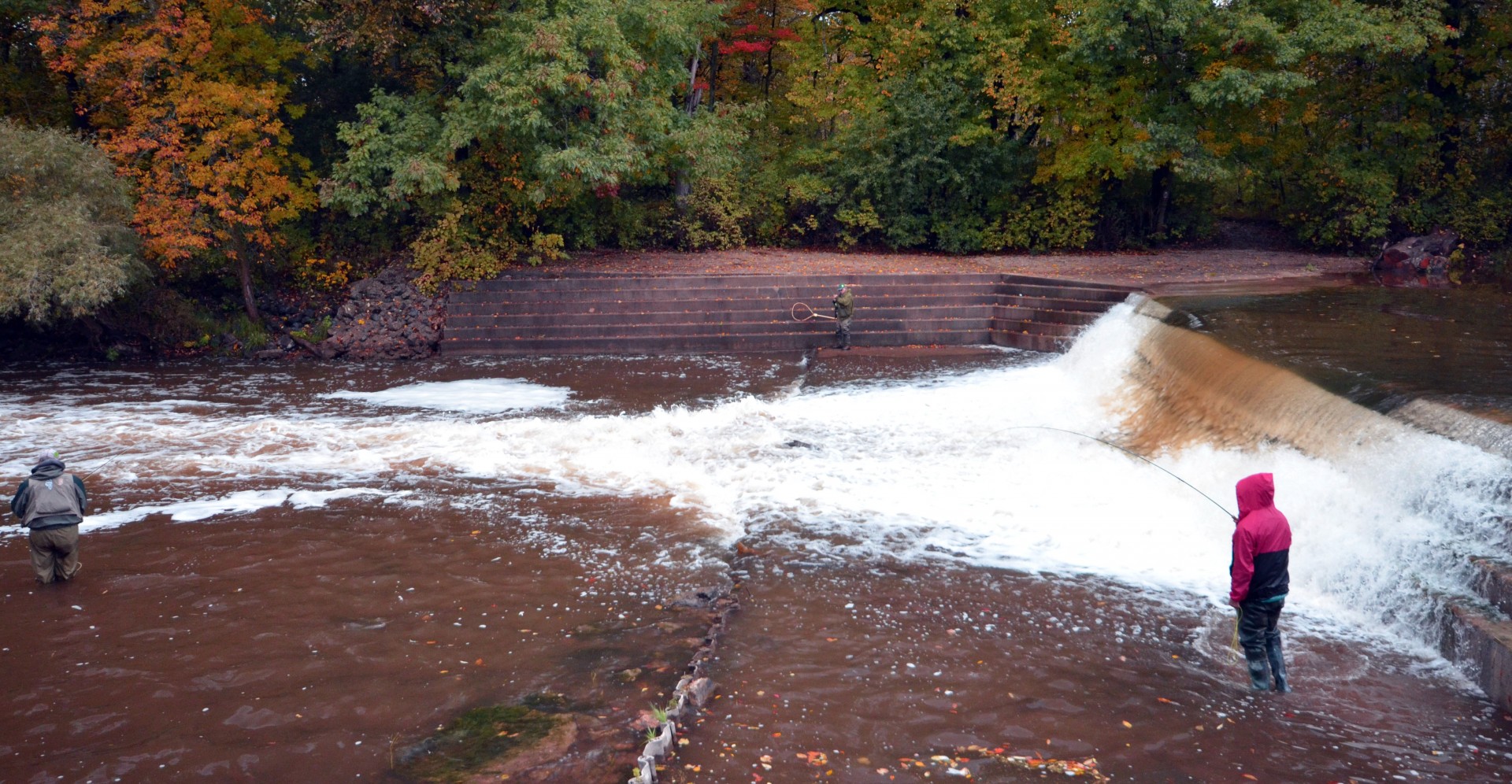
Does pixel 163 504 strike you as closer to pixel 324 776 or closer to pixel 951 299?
pixel 324 776

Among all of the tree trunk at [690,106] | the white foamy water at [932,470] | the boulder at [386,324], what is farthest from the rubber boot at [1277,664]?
the tree trunk at [690,106]

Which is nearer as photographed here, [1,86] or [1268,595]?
[1268,595]

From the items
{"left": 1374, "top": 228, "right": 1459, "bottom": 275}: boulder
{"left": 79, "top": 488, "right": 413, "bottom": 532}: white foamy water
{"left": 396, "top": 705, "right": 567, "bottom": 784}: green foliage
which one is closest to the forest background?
{"left": 1374, "top": 228, "right": 1459, "bottom": 275}: boulder

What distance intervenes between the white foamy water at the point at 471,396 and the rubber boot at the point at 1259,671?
10.8 meters

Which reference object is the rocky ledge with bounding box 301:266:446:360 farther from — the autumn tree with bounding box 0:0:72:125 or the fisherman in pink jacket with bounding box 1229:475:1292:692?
the fisherman in pink jacket with bounding box 1229:475:1292:692

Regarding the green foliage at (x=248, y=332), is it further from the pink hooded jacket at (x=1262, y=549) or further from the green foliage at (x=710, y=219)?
the pink hooded jacket at (x=1262, y=549)

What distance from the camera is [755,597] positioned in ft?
26.2

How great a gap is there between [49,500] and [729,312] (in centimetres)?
1321

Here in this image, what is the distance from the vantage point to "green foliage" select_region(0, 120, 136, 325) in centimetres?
1546

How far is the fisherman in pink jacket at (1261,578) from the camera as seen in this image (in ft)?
20.7

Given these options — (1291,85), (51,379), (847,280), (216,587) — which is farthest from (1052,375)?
(51,379)

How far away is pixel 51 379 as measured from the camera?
17.4m

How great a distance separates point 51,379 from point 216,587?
12.6 m

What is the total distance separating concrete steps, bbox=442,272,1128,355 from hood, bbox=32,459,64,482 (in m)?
11.3
